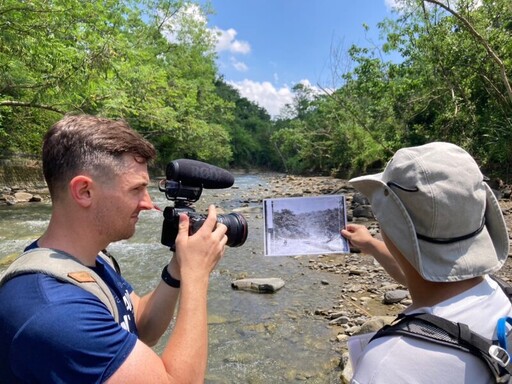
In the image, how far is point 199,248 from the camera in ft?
4.56

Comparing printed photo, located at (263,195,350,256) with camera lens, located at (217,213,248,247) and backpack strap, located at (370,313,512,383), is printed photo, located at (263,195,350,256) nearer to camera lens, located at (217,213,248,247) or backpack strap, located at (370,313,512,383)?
camera lens, located at (217,213,248,247)

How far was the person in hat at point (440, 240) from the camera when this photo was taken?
0.99 metres

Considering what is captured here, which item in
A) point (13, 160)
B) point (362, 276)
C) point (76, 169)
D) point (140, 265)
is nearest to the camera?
point (76, 169)

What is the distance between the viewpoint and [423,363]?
0.91 meters

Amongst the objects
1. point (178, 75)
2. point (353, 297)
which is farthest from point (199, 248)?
point (178, 75)

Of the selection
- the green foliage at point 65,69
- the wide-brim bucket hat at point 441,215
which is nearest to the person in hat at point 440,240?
the wide-brim bucket hat at point 441,215

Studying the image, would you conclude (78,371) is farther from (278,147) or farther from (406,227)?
(278,147)

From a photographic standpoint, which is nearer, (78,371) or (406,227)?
(78,371)

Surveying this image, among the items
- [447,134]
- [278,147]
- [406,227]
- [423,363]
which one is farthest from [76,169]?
[278,147]

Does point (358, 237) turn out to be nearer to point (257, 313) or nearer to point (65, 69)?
point (257, 313)

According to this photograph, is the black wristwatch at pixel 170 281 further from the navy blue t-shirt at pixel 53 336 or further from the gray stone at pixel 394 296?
the gray stone at pixel 394 296

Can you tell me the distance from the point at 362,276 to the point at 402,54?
10.2 metres

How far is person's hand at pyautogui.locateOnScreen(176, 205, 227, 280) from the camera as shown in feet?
4.42

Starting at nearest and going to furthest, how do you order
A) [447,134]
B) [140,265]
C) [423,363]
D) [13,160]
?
[423,363] < [140,265] < [447,134] < [13,160]
